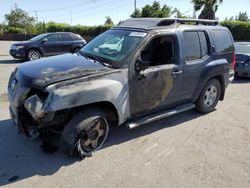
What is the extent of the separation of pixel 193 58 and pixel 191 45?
0.83 feet

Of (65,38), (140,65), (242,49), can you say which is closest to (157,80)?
(140,65)

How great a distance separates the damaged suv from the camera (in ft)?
12.2

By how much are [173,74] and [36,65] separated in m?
2.33

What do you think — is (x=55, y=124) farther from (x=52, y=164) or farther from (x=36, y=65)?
(x=36, y=65)

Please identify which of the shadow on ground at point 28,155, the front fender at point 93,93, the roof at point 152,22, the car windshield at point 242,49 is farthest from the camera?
the car windshield at point 242,49

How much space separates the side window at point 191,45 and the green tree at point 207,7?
2118 centimetres

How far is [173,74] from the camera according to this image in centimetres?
482

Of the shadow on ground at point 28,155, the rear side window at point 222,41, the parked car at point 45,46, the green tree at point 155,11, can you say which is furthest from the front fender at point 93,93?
the green tree at point 155,11

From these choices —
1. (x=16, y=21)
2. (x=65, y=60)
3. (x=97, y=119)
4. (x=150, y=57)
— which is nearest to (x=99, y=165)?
(x=97, y=119)

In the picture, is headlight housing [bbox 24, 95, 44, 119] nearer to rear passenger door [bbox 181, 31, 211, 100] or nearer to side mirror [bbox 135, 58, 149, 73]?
side mirror [bbox 135, 58, 149, 73]

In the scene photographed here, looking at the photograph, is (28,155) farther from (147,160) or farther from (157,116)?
(157,116)

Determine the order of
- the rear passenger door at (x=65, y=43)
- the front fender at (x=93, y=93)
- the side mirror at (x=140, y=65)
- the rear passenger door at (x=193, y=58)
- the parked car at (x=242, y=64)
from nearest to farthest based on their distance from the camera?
the front fender at (x=93, y=93) → the side mirror at (x=140, y=65) → the rear passenger door at (x=193, y=58) → the parked car at (x=242, y=64) → the rear passenger door at (x=65, y=43)

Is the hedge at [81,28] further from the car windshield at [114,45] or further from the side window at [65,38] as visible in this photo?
the car windshield at [114,45]

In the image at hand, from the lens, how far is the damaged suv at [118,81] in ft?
12.2
